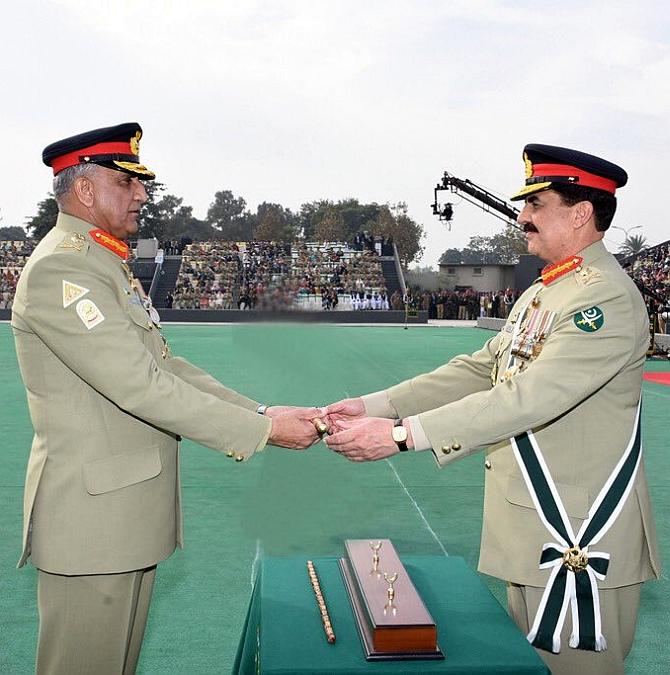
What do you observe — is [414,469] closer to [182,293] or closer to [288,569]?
[288,569]

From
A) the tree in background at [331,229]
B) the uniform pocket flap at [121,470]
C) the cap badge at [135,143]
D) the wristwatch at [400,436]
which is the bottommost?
the uniform pocket flap at [121,470]

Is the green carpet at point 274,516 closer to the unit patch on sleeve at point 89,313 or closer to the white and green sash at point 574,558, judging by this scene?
the unit patch on sleeve at point 89,313

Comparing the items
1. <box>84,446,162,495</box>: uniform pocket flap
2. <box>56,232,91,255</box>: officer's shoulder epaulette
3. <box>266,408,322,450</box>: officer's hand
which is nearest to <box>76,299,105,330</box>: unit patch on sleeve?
<box>56,232,91,255</box>: officer's shoulder epaulette

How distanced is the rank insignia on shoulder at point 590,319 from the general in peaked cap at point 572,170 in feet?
1.33

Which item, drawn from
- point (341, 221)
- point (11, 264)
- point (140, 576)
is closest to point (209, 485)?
point (140, 576)

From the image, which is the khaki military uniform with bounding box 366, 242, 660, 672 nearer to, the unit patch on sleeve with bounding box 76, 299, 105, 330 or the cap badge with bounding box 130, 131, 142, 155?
the unit patch on sleeve with bounding box 76, 299, 105, 330

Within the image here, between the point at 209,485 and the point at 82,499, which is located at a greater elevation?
the point at 82,499

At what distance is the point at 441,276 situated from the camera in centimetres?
4328

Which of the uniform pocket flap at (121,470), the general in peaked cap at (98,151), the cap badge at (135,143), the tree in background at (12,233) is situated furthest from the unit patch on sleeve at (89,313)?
the tree in background at (12,233)

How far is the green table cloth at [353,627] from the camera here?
1.87 metres

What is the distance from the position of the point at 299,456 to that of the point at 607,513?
3.25 meters

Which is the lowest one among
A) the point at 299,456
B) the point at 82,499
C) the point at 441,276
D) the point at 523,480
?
the point at 299,456

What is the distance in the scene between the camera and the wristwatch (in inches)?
102

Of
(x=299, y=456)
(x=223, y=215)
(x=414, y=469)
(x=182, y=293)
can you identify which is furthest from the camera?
(x=223, y=215)
